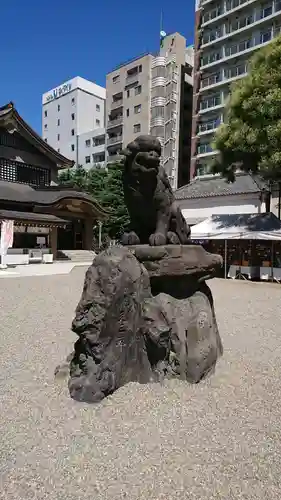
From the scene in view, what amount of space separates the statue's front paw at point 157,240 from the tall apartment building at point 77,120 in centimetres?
5018

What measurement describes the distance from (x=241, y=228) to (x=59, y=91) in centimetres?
5351

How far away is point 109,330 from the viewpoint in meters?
3.51

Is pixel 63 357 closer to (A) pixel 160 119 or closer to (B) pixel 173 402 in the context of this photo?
(B) pixel 173 402

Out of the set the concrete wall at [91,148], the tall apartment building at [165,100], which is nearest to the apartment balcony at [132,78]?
the tall apartment building at [165,100]

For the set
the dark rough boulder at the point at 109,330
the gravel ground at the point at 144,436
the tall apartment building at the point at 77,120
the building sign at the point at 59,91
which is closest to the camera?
the gravel ground at the point at 144,436

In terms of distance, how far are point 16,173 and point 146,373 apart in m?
24.9

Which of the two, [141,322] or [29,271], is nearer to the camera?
[141,322]

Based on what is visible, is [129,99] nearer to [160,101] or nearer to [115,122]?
[115,122]

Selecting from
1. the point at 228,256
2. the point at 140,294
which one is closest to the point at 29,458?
the point at 140,294

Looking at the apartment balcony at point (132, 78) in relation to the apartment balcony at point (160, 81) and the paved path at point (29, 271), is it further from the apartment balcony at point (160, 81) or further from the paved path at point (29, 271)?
the paved path at point (29, 271)

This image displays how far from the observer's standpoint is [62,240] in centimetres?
2800

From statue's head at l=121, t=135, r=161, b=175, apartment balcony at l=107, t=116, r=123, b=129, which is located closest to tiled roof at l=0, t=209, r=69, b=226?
statue's head at l=121, t=135, r=161, b=175

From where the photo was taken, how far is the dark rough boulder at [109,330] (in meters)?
3.42

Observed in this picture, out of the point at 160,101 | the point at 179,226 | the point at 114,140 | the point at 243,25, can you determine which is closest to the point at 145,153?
the point at 179,226
